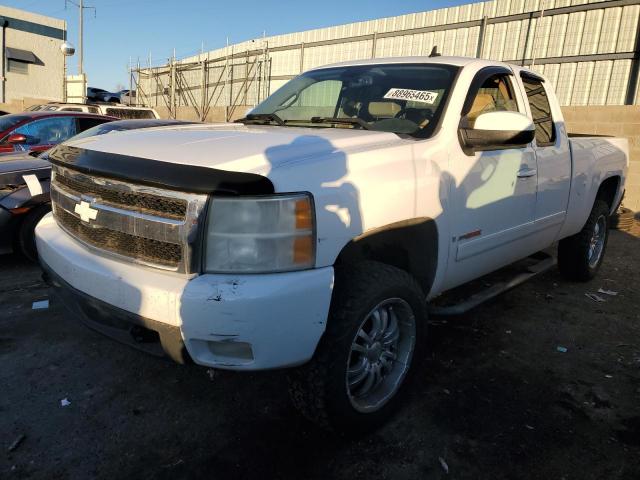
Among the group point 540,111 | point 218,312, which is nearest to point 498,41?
point 540,111

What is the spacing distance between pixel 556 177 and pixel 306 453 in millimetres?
2831

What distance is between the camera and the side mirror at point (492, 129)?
2883mm

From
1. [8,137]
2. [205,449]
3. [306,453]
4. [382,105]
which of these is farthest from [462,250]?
[8,137]

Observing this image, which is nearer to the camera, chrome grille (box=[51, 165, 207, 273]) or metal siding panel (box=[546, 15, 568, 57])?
chrome grille (box=[51, 165, 207, 273])

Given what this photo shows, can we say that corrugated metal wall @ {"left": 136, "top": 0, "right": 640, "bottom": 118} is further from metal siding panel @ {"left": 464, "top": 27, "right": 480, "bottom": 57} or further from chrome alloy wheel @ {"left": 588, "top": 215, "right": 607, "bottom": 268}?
chrome alloy wheel @ {"left": 588, "top": 215, "right": 607, "bottom": 268}

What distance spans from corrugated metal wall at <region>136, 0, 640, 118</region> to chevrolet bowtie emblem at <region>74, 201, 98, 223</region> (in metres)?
10.9

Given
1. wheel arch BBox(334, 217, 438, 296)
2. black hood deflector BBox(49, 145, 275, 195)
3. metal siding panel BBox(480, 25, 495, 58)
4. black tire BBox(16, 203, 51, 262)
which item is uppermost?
metal siding panel BBox(480, 25, 495, 58)

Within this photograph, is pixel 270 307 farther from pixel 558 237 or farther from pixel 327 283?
pixel 558 237

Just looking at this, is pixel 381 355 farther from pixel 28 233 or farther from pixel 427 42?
pixel 427 42

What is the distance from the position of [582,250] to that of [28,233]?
5342mm

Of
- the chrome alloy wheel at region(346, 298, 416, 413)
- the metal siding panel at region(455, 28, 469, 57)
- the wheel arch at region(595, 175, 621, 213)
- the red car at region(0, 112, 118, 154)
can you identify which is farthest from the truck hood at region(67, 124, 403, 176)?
the metal siding panel at region(455, 28, 469, 57)

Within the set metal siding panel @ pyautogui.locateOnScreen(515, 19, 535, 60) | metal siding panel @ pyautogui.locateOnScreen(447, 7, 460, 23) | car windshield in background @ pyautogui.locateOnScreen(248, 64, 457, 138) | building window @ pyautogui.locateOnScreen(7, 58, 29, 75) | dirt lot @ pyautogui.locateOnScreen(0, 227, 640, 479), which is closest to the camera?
dirt lot @ pyautogui.locateOnScreen(0, 227, 640, 479)

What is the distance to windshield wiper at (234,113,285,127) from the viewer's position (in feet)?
11.0

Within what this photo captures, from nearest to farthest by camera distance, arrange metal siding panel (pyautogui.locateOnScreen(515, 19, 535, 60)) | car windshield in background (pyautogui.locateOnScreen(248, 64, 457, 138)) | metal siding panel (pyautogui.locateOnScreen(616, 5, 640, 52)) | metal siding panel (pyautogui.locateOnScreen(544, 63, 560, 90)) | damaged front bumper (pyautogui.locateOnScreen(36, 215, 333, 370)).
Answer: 1. damaged front bumper (pyautogui.locateOnScreen(36, 215, 333, 370))
2. car windshield in background (pyautogui.locateOnScreen(248, 64, 457, 138))
3. metal siding panel (pyautogui.locateOnScreen(616, 5, 640, 52))
4. metal siding panel (pyautogui.locateOnScreen(544, 63, 560, 90))
5. metal siding panel (pyautogui.locateOnScreen(515, 19, 535, 60))
